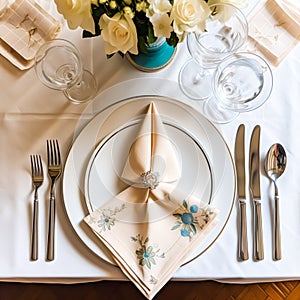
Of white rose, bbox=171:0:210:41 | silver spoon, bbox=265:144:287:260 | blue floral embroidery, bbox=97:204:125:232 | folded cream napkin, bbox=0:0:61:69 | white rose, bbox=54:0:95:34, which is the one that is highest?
white rose, bbox=171:0:210:41

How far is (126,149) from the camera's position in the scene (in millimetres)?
778

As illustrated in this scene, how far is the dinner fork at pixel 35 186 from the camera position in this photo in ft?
2.47

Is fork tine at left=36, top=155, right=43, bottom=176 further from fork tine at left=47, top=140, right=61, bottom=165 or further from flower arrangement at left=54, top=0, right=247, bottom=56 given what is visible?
flower arrangement at left=54, top=0, right=247, bottom=56

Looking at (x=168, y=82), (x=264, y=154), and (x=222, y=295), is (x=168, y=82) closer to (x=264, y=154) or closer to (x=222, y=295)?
(x=264, y=154)

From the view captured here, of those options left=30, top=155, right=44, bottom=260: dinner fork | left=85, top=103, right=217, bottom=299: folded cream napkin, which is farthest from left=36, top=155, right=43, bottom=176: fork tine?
left=85, top=103, right=217, bottom=299: folded cream napkin

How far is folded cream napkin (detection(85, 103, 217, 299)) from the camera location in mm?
739

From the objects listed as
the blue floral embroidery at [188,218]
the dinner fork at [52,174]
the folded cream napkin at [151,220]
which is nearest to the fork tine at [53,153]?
the dinner fork at [52,174]

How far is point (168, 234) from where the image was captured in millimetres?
751

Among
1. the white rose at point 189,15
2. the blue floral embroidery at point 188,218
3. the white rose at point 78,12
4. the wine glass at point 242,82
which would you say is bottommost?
the blue floral embroidery at point 188,218

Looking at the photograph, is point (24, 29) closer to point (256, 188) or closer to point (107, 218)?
point (107, 218)

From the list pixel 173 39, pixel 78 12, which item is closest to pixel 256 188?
pixel 173 39

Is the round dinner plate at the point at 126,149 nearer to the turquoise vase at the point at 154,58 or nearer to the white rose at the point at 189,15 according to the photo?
the turquoise vase at the point at 154,58

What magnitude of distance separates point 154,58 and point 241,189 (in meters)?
0.26

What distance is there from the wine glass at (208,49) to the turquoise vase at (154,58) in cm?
4
